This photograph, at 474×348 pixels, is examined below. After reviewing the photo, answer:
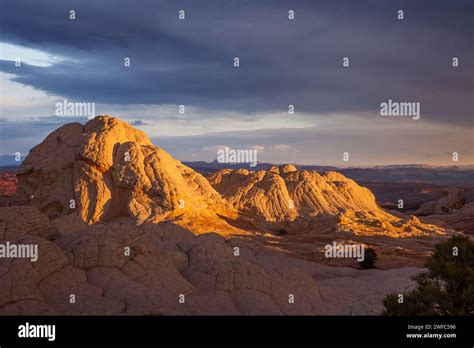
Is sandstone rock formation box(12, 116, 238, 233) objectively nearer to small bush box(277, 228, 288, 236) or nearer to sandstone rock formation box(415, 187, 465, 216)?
small bush box(277, 228, 288, 236)

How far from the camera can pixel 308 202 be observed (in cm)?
4100

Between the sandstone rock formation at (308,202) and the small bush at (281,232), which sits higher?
the sandstone rock formation at (308,202)

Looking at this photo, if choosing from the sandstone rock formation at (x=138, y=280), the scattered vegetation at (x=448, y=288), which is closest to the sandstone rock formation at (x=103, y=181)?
the sandstone rock formation at (x=138, y=280)

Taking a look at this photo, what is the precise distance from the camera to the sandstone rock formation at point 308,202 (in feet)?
112

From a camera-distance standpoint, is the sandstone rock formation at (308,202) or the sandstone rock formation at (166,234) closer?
the sandstone rock formation at (166,234)

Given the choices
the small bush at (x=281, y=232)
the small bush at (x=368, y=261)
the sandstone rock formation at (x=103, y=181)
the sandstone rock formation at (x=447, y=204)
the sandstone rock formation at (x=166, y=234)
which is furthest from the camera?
the sandstone rock formation at (x=447, y=204)

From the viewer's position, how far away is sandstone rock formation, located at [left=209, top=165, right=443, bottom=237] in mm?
34188

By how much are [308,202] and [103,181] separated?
1722 centimetres

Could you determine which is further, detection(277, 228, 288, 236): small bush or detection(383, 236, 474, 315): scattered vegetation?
detection(277, 228, 288, 236): small bush

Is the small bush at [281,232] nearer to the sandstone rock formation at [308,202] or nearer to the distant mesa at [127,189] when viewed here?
the sandstone rock formation at [308,202]

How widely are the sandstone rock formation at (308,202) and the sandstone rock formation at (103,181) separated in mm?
6091

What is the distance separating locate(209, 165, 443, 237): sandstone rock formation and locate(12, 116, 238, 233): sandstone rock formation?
6.09m

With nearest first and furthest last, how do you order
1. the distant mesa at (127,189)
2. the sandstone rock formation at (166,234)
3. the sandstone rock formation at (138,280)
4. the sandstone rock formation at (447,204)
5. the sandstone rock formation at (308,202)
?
the sandstone rock formation at (138,280) → the sandstone rock formation at (166,234) → the distant mesa at (127,189) → the sandstone rock formation at (308,202) → the sandstone rock formation at (447,204)

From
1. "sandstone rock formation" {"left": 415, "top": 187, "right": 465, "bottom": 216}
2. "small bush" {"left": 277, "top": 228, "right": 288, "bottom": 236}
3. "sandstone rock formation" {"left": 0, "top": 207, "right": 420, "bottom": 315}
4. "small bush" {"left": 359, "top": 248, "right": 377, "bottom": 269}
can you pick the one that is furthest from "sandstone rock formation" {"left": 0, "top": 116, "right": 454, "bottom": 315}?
"sandstone rock formation" {"left": 415, "top": 187, "right": 465, "bottom": 216}
